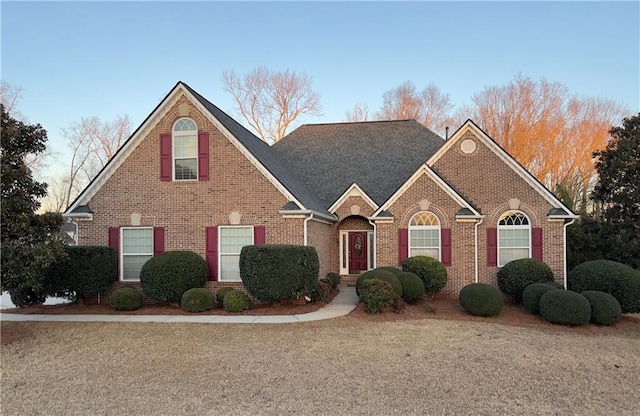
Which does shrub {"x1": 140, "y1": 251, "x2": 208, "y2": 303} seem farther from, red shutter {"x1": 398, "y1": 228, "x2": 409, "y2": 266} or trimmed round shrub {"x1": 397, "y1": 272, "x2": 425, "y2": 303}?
red shutter {"x1": 398, "y1": 228, "x2": 409, "y2": 266}

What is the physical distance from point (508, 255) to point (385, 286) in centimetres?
583

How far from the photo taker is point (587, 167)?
32.7m

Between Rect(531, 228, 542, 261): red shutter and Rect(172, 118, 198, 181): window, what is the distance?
11995 mm

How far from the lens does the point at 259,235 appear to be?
52.9ft

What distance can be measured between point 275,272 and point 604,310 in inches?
359

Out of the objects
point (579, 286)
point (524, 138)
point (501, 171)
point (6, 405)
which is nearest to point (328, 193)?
point (501, 171)

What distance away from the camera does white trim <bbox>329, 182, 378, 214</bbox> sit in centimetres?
1954

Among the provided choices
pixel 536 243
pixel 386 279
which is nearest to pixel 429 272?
pixel 386 279

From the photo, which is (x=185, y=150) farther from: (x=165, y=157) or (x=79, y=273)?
(x=79, y=273)

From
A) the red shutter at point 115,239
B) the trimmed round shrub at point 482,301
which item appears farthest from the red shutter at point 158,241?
the trimmed round shrub at point 482,301

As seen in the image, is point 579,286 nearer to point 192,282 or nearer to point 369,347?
point 369,347

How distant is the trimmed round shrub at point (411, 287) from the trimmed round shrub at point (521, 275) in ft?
10.0

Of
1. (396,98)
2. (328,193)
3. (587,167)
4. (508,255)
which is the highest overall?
(396,98)

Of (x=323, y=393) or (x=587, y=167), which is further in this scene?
(x=587, y=167)
